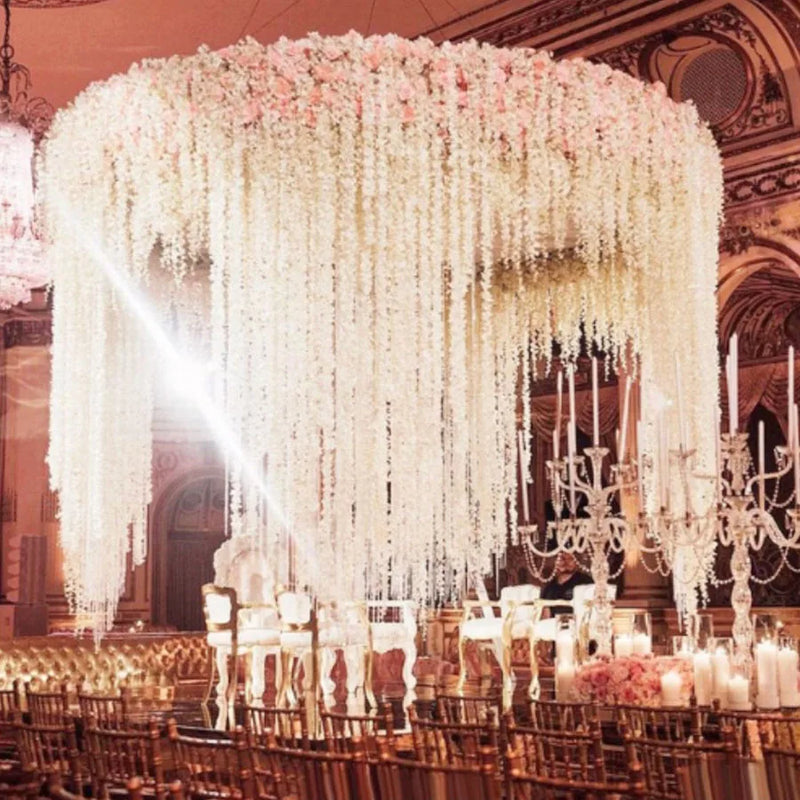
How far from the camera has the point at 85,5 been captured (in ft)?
37.0

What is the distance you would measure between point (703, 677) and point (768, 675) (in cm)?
29

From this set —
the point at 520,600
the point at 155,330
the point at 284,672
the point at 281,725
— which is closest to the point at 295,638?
the point at 284,672

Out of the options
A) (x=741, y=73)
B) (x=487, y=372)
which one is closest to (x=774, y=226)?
(x=741, y=73)

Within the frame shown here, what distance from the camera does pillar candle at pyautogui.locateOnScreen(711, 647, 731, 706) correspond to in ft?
20.5

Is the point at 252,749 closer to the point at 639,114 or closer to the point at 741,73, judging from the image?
the point at 639,114

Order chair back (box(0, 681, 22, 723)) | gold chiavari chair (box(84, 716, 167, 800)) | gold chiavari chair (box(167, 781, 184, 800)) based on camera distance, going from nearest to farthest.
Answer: gold chiavari chair (box(167, 781, 184, 800))
gold chiavari chair (box(84, 716, 167, 800))
chair back (box(0, 681, 22, 723))

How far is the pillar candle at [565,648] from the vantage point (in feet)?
24.8

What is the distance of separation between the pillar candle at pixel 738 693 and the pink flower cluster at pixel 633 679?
52cm

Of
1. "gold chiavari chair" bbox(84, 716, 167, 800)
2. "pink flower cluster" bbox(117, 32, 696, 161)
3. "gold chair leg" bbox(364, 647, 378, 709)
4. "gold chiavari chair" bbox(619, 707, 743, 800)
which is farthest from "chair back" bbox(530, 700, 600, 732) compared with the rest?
"gold chair leg" bbox(364, 647, 378, 709)

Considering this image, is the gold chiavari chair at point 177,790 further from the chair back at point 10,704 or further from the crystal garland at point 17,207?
the crystal garland at point 17,207

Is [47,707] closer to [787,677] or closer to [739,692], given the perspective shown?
[739,692]

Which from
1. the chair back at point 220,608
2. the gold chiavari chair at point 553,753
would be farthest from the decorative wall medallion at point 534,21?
the gold chiavari chair at point 553,753

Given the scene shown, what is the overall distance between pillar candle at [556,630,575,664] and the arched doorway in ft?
33.3

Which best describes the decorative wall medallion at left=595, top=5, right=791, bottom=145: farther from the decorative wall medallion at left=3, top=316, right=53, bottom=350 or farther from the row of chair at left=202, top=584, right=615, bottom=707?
the decorative wall medallion at left=3, top=316, right=53, bottom=350
